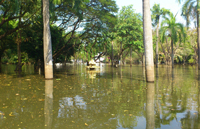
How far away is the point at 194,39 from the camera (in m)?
44.4

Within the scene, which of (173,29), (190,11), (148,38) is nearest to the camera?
(148,38)

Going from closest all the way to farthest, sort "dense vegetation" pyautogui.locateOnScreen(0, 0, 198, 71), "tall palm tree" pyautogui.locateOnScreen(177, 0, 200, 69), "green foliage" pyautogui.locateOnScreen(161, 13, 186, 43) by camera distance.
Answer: "dense vegetation" pyautogui.locateOnScreen(0, 0, 198, 71) → "tall palm tree" pyautogui.locateOnScreen(177, 0, 200, 69) → "green foliage" pyautogui.locateOnScreen(161, 13, 186, 43)

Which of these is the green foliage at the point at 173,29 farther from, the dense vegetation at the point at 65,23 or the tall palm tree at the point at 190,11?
the tall palm tree at the point at 190,11

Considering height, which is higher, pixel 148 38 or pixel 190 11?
pixel 190 11

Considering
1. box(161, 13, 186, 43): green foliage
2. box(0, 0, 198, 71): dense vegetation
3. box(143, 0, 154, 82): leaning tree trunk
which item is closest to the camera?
box(143, 0, 154, 82): leaning tree trunk

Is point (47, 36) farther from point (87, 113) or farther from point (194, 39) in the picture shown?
point (194, 39)

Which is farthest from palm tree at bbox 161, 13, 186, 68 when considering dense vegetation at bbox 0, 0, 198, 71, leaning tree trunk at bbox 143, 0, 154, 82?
leaning tree trunk at bbox 143, 0, 154, 82

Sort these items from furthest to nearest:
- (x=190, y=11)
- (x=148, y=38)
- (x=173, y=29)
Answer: (x=173, y=29) → (x=190, y=11) → (x=148, y=38)

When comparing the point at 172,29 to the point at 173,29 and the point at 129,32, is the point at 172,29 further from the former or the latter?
the point at 129,32

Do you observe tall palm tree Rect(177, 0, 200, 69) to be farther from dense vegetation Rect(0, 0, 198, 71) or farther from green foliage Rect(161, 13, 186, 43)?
green foliage Rect(161, 13, 186, 43)

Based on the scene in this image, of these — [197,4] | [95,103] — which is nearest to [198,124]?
[95,103]

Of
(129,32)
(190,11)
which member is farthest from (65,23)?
(190,11)

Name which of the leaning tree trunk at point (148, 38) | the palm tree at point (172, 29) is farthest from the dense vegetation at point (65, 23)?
the leaning tree trunk at point (148, 38)

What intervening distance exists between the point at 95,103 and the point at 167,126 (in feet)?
8.15
